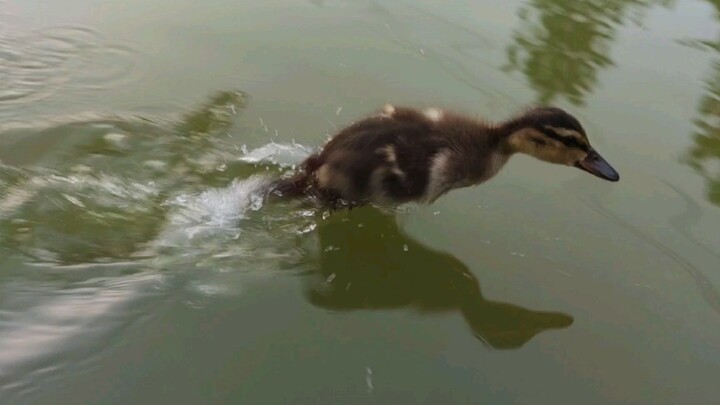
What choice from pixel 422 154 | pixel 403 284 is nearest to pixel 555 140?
pixel 422 154

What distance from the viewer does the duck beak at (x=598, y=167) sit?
1.89 meters

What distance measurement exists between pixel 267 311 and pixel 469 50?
1396 mm

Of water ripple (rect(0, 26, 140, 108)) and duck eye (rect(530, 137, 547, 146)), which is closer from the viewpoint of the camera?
duck eye (rect(530, 137, 547, 146))

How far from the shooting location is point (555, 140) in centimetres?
190

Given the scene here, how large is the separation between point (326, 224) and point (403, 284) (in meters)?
0.29

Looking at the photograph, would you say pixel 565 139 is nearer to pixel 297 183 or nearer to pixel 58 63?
pixel 297 183

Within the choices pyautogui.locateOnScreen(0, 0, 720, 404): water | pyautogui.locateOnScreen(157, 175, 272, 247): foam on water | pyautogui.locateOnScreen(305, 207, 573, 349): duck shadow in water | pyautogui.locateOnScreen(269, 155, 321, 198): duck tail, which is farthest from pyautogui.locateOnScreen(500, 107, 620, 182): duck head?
pyautogui.locateOnScreen(157, 175, 272, 247): foam on water

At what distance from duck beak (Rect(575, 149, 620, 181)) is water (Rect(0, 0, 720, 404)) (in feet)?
0.47

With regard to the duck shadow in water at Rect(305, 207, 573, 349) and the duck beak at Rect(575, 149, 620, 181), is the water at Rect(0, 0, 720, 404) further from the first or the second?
the duck beak at Rect(575, 149, 620, 181)

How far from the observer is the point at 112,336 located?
1517 millimetres

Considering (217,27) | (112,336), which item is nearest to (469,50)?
(217,27)

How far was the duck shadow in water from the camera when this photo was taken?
1695mm

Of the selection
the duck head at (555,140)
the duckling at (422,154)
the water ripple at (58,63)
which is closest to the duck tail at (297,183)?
the duckling at (422,154)

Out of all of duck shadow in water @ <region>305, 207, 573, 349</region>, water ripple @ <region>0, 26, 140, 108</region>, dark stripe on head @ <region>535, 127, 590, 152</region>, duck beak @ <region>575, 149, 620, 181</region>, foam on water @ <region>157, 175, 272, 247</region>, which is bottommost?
duck shadow in water @ <region>305, 207, 573, 349</region>
